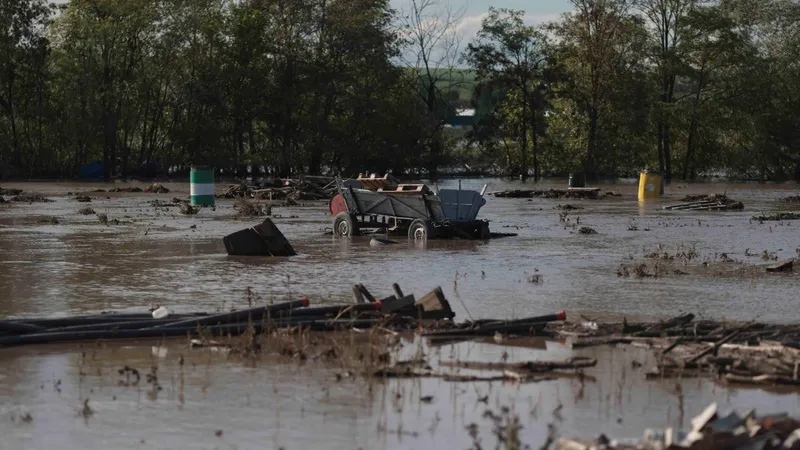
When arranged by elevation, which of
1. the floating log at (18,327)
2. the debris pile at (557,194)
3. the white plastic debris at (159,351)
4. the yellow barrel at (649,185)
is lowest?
the white plastic debris at (159,351)

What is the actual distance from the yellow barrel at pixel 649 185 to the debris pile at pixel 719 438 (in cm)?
3685

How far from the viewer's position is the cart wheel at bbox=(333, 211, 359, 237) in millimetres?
23594

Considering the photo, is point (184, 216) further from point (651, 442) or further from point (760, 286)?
point (651, 442)

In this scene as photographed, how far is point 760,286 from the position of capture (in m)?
15.5

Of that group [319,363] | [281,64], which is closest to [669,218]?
[319,363]

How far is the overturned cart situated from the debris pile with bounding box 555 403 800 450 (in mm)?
15967

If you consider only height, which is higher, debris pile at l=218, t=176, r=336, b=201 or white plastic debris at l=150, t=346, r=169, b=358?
debris pile at l=218, t=176, r=336, b=201

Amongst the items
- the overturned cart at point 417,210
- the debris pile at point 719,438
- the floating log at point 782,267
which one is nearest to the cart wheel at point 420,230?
the overturned cart at point 417,210

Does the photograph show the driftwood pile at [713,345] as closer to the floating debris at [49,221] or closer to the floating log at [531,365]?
the floating log at [531,365]

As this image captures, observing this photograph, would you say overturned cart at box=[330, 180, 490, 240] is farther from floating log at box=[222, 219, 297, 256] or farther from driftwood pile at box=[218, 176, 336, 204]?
driftwood pile at box=[218, 176, 336, 204]

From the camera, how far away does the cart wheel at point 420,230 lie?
2217cm

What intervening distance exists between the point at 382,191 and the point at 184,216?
9527mm

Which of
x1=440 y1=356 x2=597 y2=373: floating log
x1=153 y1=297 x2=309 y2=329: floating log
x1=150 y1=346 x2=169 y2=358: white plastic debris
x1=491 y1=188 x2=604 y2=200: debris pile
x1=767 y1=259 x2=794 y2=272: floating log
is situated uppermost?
x1=491 y1=188 x2=604 y2=200: debris pile

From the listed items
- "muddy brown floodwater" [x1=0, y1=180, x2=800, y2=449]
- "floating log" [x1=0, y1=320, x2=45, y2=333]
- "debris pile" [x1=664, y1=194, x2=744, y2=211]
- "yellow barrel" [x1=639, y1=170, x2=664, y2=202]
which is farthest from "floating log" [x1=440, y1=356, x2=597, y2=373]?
"yellow barrel" [x1=639, y1=170, x2=664, y2=202]
